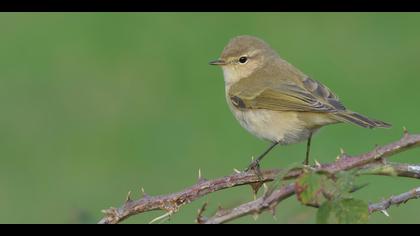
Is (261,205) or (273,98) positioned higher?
(273,98)

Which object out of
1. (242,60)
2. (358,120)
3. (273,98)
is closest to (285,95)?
(273,98)

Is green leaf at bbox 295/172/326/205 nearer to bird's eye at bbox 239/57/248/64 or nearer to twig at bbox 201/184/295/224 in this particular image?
twig at bbox 201/184/295/224

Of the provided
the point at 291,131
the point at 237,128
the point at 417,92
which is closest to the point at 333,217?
the point at 291,131

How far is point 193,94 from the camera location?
45.2ft

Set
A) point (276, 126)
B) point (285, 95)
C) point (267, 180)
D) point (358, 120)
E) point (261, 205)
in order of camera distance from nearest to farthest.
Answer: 1. point (261, 205)
2. point (267, 180)
3. point (358, 120)
4. point (276, 126)
5. point (285, 95)

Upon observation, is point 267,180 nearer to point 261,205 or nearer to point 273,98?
point 261,205

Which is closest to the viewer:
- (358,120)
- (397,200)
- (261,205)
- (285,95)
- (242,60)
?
(261,205)

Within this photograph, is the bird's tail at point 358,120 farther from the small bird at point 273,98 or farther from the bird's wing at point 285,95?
the bird's wing at point 285,95

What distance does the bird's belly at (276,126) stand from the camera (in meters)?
6.29

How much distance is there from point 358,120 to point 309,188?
3.28 m

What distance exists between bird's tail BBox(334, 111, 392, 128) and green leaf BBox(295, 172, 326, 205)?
2.86 meters

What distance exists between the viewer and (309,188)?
7.70ft

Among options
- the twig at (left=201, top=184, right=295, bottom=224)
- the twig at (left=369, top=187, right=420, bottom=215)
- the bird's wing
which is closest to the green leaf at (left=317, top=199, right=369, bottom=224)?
the twig at (left=201, top=184, right=295, bottom=224)

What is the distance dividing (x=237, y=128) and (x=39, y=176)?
321cm
